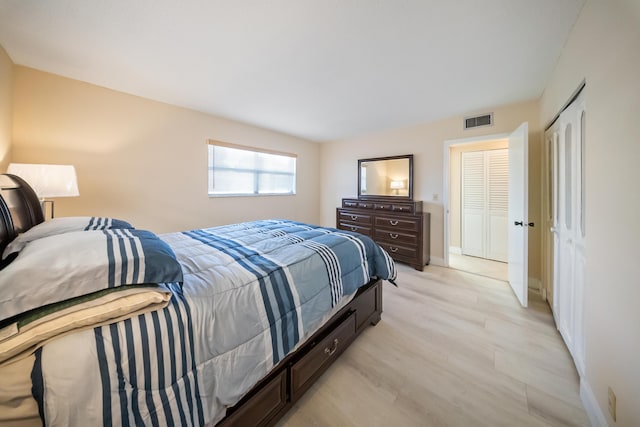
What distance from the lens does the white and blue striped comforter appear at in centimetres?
68

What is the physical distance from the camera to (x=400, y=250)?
12.0ft

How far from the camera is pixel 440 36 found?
5.54 ft

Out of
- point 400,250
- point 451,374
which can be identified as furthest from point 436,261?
point 451,374

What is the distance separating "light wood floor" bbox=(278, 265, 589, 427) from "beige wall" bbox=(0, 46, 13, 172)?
3.15m

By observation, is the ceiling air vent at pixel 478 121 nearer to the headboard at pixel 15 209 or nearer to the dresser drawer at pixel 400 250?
the dresser drawer at pixel 400 250

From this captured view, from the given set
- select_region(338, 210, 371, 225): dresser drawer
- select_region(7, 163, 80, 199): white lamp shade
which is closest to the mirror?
select_region(338, 210, 371, 225): dresser drawer

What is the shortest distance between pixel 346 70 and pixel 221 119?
7.34 ft

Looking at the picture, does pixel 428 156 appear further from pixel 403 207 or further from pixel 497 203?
pixel 497 203

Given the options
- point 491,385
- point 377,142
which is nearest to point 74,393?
point 491,385

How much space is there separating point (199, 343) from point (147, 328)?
0.20 m

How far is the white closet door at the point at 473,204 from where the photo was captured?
13.4ft

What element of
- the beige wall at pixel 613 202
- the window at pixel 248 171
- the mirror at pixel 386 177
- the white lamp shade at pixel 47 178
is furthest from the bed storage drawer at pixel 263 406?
the mirror at pixel 386 177

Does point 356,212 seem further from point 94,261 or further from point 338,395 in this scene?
point 94,261

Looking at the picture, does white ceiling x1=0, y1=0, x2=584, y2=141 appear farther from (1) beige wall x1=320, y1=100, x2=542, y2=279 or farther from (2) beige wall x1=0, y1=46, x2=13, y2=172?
(1) beige wall x1=320, y1=100, x2=542, y2=279
